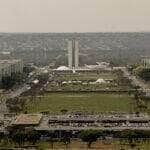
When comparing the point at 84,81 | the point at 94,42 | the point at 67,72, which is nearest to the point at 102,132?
the point at 84,81

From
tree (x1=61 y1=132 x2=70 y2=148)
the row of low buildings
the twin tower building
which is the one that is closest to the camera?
tree (x1=61 y1=132 x2=70 y2=148)

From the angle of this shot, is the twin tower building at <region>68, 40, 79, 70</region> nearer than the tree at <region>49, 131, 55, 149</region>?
No

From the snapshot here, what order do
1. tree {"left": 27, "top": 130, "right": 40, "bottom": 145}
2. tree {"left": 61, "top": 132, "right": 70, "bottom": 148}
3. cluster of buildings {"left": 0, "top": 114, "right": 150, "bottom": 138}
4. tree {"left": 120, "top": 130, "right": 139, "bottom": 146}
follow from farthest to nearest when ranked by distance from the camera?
cluster of buildings {"left": 0, "top": 114, "right": 150, "bottom": 138}, tree {"left": 61, "top": 132, "right": 70, "bottom": 148}, tree {"left": 120, "top": 130, "right": 139, "bottom": 146}, tree {"left": 27, "top": 130, "right": 40, "bottom": 145}

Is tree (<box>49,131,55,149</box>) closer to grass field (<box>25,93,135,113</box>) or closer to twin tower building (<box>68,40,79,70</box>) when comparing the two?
grass field (<box>25,93,135,113</box>)

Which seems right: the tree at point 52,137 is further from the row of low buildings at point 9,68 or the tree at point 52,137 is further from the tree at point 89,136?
the row of low buildings at point 9,68

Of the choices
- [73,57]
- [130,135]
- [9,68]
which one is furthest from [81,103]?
[73,57]

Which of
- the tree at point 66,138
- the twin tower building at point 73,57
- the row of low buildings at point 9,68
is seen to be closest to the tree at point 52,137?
the tree at point 66,138

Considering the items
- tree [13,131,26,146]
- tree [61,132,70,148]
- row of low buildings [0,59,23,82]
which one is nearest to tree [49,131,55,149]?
tree [61,132,70,148]
